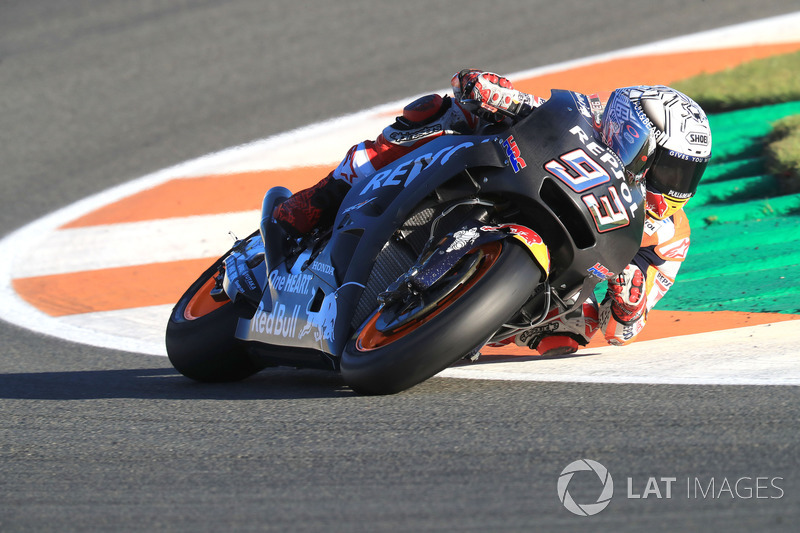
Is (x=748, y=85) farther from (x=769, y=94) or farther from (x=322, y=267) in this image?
(x=322, y=267)

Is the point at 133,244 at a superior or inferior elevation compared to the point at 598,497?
inferior

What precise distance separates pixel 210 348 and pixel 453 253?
1.31m

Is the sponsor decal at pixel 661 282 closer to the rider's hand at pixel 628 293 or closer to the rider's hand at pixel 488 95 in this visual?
the rider's hand at pixel 628 293

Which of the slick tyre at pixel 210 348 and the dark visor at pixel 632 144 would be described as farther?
the slick tyre at pixel 210 348

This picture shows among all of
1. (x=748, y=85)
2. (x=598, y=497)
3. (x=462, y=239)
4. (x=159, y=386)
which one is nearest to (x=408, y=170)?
(x=462, y=239)

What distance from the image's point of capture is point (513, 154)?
3.57 meters

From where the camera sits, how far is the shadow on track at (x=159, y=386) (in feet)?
12.9

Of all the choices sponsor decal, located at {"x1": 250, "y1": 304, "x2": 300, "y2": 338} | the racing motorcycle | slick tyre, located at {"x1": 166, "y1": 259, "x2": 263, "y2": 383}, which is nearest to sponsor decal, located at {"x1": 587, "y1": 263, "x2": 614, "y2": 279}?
the racing motorcycle

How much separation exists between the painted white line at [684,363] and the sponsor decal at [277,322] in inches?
24.6

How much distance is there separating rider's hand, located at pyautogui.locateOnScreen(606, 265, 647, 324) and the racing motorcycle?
12.6 inches

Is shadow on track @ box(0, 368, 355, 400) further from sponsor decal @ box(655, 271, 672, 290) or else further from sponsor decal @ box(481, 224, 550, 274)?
sponsor decal @ box(655, 271, 672, 290)

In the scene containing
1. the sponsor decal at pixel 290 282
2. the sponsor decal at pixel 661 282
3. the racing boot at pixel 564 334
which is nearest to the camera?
the sponsor decal at pixel 290 282

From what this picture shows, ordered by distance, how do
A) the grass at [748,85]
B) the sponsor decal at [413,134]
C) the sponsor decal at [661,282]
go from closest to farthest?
the sponsor decal at [413,134], the sponsor decal at [661,282], the grass at [748,85]

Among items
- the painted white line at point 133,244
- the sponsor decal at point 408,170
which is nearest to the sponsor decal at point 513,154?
the sponsor decal at point 408,170
